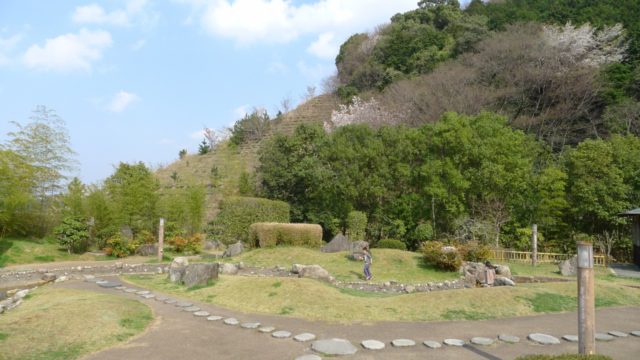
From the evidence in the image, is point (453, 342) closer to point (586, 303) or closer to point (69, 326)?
point (586, 303)

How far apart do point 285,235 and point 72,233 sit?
30.5 ft

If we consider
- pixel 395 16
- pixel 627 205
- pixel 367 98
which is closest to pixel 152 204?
pixel 627 205

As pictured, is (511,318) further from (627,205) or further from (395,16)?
(395,16)

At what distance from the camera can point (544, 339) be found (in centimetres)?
666

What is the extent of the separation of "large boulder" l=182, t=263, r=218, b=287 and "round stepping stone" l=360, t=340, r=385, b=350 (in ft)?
18.6

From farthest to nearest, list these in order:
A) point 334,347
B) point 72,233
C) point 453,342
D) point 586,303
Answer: point 72,233
point 453,342
point 334,347
point 586,303

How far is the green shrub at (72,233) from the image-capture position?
59.6ft

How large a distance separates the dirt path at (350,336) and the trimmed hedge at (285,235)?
898cm

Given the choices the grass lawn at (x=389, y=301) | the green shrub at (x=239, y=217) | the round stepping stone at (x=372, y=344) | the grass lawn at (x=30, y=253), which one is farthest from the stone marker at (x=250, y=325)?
the green shrub at (x=239, y=217)

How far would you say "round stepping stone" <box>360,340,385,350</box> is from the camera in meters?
6.21

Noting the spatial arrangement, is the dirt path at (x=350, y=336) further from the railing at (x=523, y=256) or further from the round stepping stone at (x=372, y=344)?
the railing at (x=523, y=256)

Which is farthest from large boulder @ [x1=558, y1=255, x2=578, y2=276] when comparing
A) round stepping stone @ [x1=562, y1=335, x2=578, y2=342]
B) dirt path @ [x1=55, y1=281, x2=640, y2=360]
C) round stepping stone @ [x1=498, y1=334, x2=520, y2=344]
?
round stepping stone @ [x1=498, y1=334, x2=520, y2=344]

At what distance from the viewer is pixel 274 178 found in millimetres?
26000

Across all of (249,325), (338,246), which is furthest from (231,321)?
(338,246)
